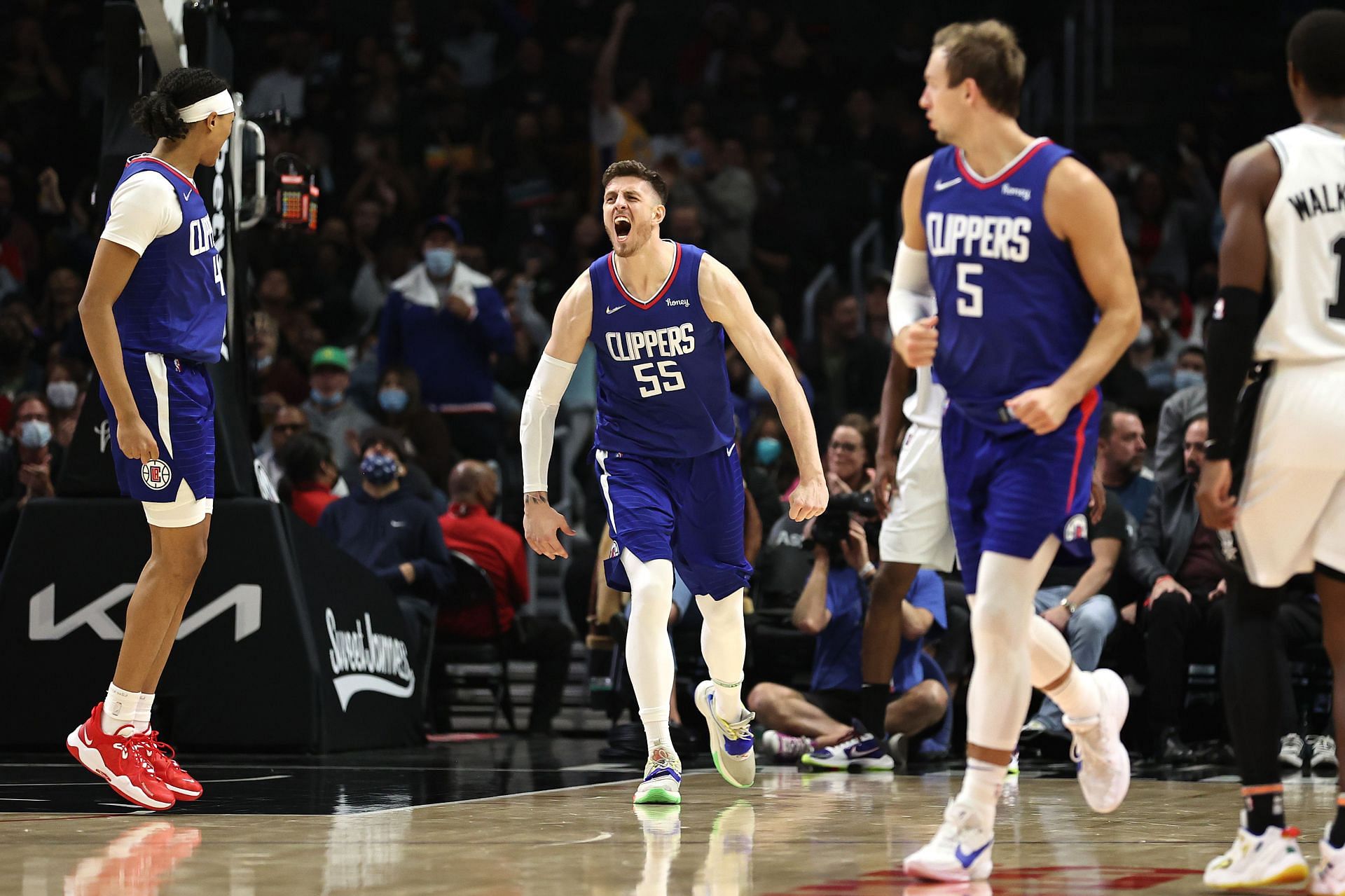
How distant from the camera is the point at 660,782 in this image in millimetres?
6043

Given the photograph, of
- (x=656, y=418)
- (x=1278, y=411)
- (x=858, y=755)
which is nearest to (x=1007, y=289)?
(x=1278, y=411)

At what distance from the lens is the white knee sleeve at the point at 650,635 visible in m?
5.97

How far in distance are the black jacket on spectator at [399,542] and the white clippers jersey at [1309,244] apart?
647cm

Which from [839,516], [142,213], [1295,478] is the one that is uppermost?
[142,213]

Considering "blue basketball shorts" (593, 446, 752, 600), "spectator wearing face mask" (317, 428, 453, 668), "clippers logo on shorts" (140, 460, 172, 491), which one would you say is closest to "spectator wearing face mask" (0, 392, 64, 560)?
"spectator wearing face mask" (317, 428, 453, 668)

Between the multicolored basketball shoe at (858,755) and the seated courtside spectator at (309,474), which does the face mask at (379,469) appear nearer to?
the seated courtside spectator at (309,474)

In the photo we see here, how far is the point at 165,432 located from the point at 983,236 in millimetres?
3111

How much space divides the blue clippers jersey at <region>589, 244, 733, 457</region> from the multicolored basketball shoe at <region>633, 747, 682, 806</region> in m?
1.06

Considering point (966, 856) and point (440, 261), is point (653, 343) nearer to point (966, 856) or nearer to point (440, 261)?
point (966, 856)

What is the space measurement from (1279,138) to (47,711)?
6.03 m

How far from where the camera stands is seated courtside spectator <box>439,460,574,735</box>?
10242 millimetres

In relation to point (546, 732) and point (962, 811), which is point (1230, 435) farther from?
point (546, 732)

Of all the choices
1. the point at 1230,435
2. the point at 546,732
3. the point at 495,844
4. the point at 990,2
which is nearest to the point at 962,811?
the point at 1230,435

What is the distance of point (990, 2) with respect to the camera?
17.7 meters
